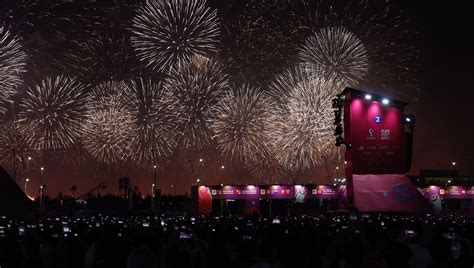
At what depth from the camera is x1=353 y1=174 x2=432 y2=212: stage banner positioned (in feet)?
159

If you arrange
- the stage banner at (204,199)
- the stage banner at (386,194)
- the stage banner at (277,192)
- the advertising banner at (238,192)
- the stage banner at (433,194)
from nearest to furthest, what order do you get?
the stage banner at (386,194)
the stage banner at (433,194)
the stage banner at (204,199)
the advertising banner at (238,192)
the stage banner at (277,192)

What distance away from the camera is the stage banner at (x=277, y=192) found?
246ft

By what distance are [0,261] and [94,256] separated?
2.03 m

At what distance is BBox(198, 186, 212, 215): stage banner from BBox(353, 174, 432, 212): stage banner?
85.6 ft

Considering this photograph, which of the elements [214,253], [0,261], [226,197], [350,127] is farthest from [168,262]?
[226,197]

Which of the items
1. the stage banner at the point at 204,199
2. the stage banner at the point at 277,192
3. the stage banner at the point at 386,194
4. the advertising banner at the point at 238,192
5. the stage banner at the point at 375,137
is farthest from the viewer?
the stage banner at the point at 277,192

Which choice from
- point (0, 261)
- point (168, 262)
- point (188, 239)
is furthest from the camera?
point (188, 239)

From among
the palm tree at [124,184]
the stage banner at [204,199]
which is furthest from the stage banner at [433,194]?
the palm tree at [124,184]

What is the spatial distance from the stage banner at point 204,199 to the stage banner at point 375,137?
25.7m

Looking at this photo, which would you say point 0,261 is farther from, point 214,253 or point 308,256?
point 308,256

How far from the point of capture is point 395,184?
4925cm

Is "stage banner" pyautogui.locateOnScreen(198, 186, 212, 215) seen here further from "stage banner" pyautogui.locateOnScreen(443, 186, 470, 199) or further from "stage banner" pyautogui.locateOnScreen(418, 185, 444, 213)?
"stage banner" pyautogui.locateOnScreen(443, 186, 470, 199)

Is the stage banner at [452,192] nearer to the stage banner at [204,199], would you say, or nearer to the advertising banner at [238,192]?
the advertising banner at [238,192]

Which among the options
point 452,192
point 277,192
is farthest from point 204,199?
point 452,192
